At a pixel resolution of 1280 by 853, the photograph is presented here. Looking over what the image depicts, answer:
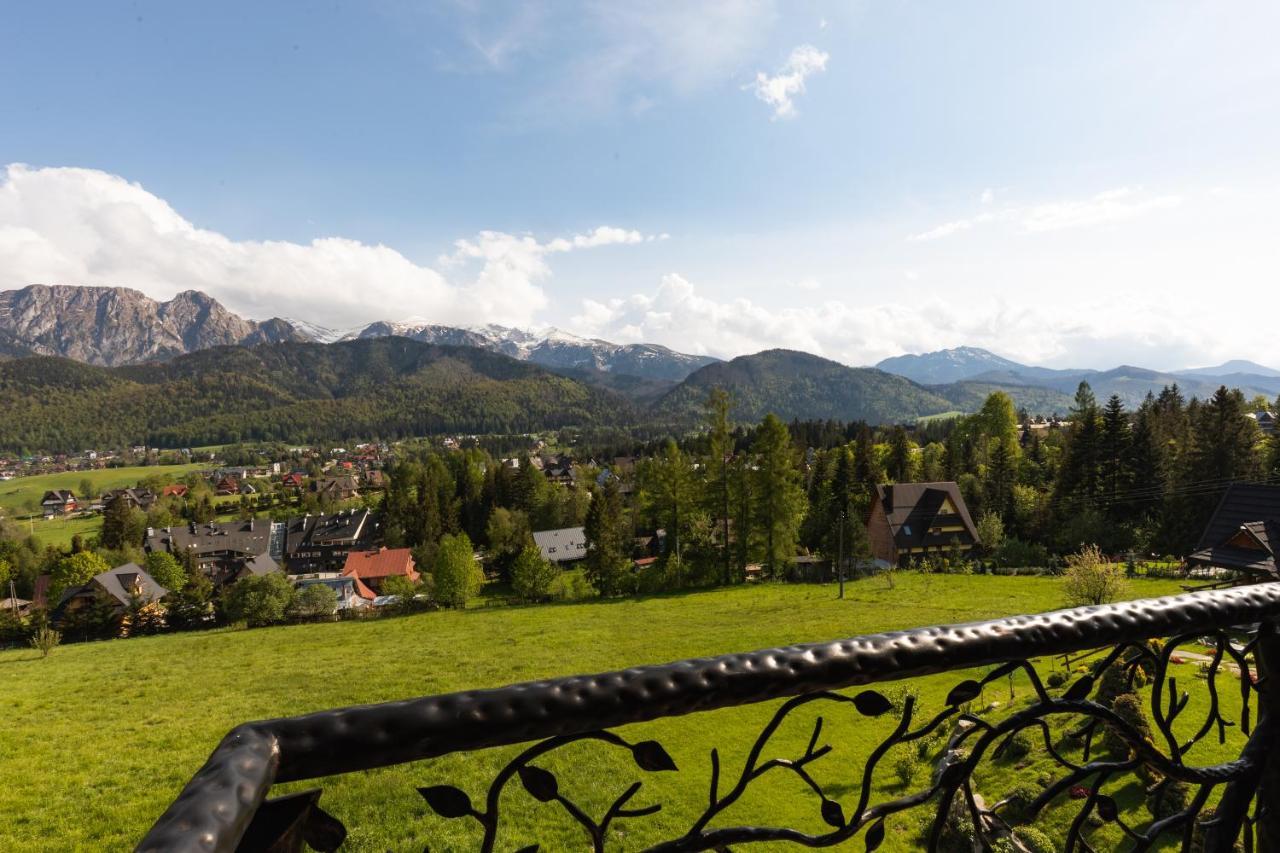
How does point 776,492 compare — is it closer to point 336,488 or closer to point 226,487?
point 336,488

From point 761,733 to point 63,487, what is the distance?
162136mm

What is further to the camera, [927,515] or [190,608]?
[927,515]

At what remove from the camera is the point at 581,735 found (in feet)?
3.30

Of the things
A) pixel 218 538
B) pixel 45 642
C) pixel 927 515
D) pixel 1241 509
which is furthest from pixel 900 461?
pixel 218 538

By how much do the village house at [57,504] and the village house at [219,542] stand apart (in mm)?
56762

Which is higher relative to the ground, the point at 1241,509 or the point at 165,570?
the point at 1241,509

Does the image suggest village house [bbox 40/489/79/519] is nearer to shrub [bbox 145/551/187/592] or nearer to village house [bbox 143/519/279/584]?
village house [bbox 143/519/279/584]

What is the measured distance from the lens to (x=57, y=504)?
100250mm

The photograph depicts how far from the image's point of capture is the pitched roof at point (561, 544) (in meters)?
57.4

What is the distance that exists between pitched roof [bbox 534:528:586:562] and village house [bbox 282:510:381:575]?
21228 mm

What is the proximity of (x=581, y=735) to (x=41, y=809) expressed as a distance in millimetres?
14799

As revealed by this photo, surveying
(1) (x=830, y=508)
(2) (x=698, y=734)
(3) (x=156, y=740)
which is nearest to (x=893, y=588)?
(1) (x=830, y=508)

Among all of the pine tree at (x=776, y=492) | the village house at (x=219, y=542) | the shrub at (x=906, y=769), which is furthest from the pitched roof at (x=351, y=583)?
the shrub at (x=906, y=769)

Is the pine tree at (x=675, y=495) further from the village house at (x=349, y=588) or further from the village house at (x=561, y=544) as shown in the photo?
the village house at (x=349, y=588)
